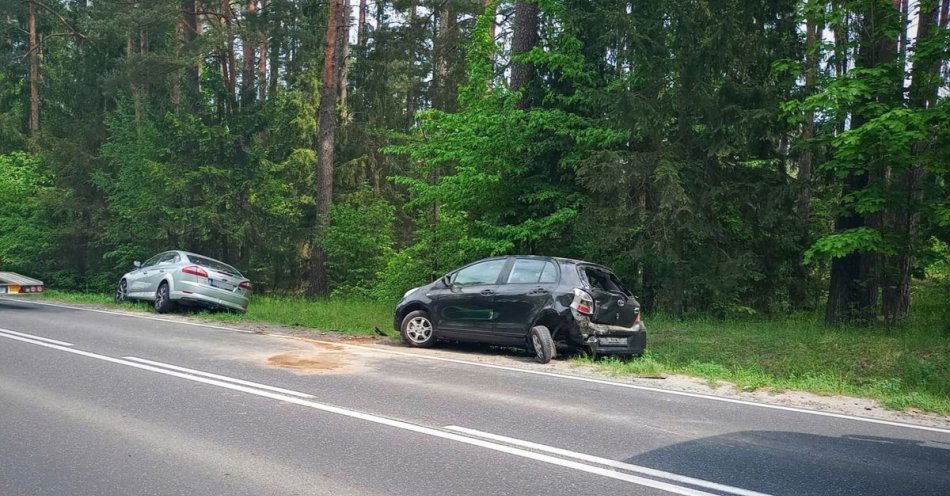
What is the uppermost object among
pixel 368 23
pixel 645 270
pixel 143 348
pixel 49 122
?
pixel 368 23

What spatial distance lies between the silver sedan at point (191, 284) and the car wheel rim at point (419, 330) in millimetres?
7168

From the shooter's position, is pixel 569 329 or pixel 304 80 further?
pixel 304 80

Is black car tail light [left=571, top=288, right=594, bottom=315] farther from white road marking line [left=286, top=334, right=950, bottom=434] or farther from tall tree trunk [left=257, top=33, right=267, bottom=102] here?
tall tree trunk [left=257, top=33, right=267, bottom=102]

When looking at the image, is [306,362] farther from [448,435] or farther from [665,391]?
[665,391]

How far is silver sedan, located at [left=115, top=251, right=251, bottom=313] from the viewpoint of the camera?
56.4 feet

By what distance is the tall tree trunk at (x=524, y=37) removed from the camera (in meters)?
17.9

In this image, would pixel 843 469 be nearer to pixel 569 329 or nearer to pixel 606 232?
pixel 569 329

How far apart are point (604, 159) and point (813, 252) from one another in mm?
4540

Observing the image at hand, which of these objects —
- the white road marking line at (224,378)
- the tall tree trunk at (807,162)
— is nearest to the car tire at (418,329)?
the white road marking line at (224,378)

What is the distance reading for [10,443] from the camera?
5.88 meters

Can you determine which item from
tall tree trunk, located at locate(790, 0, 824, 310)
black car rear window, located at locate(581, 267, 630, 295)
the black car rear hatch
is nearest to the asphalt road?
the black car rear hatch

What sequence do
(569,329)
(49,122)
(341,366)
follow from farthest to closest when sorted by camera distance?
(49,122), (569,329), (341,366)

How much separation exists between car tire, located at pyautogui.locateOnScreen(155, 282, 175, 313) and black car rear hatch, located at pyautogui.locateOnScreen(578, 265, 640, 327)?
37.1ft

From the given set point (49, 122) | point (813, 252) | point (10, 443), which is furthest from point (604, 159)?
point (49, 122)
